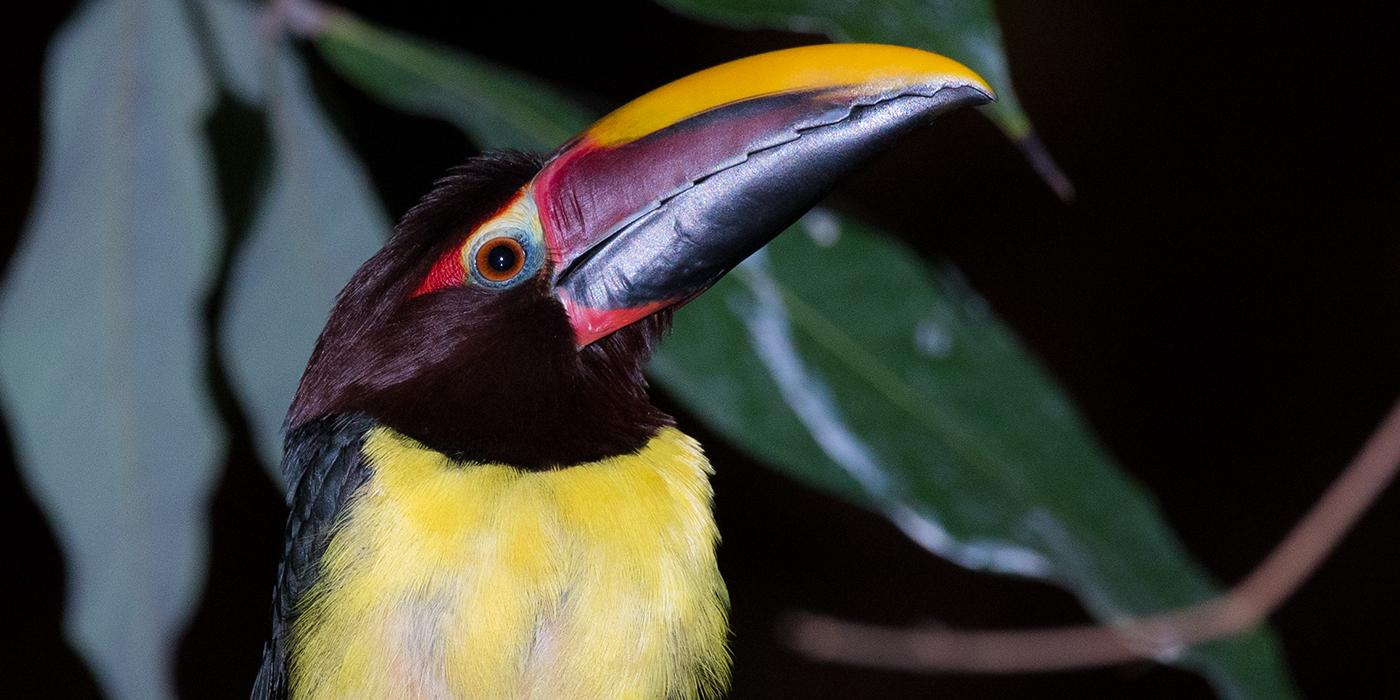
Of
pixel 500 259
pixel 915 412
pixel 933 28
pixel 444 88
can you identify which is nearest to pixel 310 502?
pixel 500 259

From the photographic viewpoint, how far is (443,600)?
1300 mm

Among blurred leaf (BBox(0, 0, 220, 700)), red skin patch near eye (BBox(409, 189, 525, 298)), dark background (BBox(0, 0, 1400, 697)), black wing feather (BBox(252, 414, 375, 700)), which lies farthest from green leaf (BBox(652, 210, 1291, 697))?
dark background (BBox(0, 0, 1400, 697))

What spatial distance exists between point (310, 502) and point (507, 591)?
0.29 m

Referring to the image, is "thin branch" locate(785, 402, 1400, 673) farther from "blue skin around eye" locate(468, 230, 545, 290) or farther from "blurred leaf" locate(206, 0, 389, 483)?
"blurred leaf" locate(206, 0, 389, 483)

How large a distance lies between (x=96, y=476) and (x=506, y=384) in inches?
18.4

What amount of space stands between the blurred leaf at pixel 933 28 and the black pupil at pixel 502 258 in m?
0.41

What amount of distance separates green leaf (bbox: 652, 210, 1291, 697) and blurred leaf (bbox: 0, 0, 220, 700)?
0.56m

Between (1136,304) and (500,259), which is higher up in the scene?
(500,259)

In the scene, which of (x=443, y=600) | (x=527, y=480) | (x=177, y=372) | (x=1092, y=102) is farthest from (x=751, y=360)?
(x=1092, y=102)

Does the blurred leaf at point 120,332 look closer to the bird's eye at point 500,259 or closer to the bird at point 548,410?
the bird at point 548,410

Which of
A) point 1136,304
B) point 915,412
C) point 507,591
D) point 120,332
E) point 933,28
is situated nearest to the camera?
point 933,28

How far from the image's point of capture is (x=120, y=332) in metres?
1.57

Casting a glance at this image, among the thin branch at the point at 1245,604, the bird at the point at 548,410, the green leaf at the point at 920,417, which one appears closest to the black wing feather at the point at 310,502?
the bird at the point at 548,410

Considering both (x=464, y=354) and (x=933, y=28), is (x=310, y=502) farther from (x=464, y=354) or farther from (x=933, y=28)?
(x=933, y=28)
